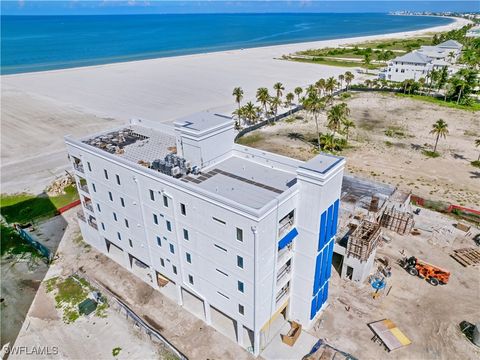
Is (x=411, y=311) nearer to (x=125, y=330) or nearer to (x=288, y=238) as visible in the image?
(x=288, y=238)

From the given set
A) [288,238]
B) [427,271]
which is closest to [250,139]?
[427,271]

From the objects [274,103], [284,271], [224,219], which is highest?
[224,219]

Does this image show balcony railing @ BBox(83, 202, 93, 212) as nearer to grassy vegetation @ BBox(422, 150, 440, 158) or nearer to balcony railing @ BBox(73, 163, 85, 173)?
balcony railing @ BBox(73, 163, 85, 173)

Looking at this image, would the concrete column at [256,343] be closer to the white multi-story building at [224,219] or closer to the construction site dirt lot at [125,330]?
the white multi-story building at [224,219]

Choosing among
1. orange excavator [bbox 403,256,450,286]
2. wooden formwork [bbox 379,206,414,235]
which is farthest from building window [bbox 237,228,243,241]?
wooden formwork [bbox 379,206,414,235]

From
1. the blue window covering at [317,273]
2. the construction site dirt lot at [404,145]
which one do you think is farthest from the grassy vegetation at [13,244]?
the construction site dirt lot at [404,145]

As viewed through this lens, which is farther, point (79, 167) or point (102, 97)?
point (102, 97)

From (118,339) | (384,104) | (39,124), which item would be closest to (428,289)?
(118,339)

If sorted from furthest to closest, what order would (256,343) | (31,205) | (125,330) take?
(31,205)
(125,330)
(256,343)
